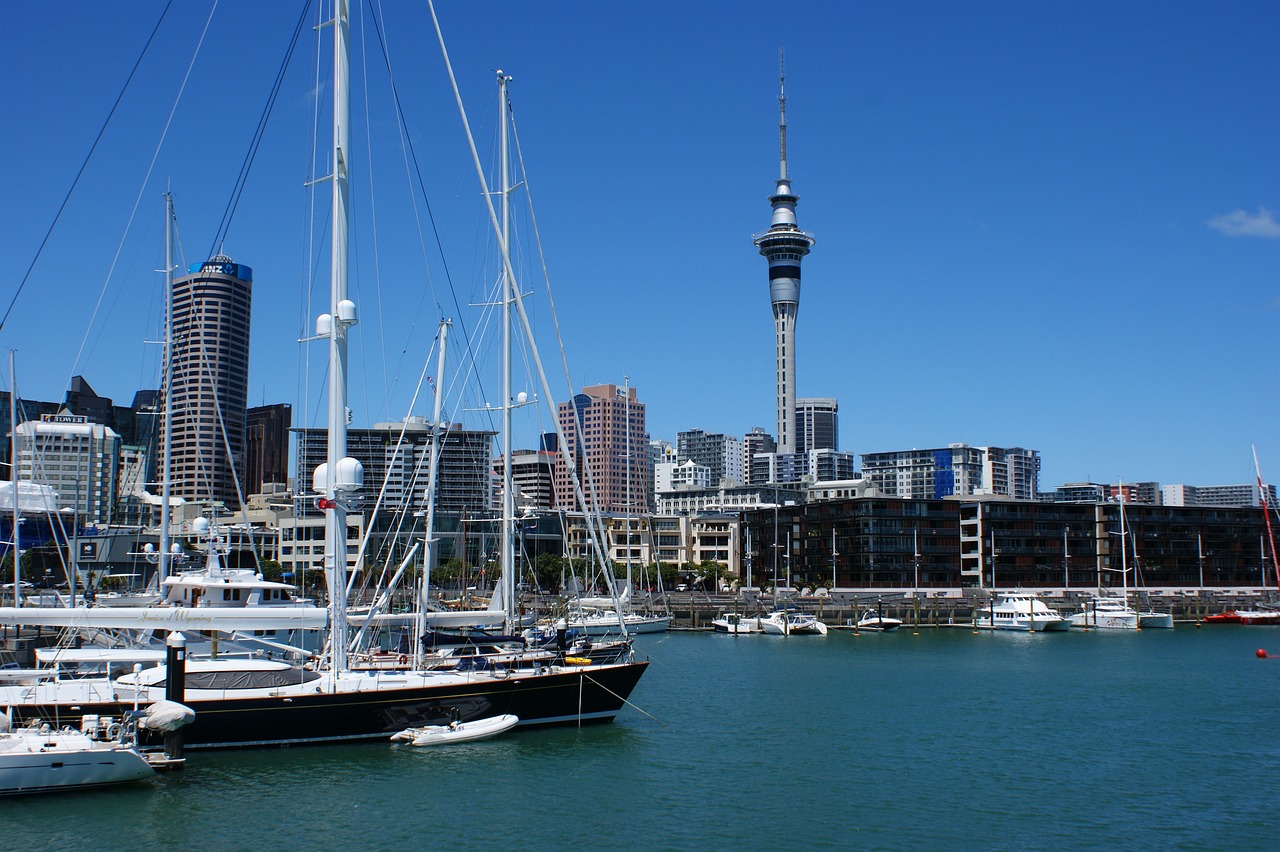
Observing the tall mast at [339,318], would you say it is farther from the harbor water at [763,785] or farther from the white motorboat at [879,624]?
the white motorboat at [879,624]

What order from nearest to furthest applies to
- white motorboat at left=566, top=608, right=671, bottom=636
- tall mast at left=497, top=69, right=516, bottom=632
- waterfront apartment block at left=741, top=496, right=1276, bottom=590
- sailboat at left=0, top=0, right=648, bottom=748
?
1. sailboat at left=0, top=0, right=648, bottom=748
2. tall mast at left=497, top=69, right=516, bottom=632
3. white motorboat at left=566, top=608, right=671, bottom=636
4. waterfront apartment block at left=741, top=496, right=1276, bottom=590

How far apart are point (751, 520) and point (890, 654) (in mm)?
106453

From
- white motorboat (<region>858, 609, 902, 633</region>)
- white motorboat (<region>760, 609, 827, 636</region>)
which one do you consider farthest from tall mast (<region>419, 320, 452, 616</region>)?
white motorboat (<region>858, 609, 902, 633</region>)

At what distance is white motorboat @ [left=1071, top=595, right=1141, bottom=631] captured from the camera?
398 feet

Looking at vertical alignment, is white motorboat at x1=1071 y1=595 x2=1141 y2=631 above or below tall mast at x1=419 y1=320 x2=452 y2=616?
below

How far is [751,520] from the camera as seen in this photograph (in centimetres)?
19612

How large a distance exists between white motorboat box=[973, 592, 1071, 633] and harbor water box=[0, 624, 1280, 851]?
5584 centimetres

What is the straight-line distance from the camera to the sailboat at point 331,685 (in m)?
40.1

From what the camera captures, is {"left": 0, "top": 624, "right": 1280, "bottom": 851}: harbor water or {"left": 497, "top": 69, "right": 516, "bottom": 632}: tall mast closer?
{"left": 0, "top": 624, "right": 1280, "bottom": 851}: harbor water

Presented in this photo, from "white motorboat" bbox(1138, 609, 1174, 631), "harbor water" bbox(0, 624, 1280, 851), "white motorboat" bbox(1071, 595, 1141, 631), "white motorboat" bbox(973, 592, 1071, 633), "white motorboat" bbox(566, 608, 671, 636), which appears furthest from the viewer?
"white motorboat" bbox(1138, 609, 1174, 631)

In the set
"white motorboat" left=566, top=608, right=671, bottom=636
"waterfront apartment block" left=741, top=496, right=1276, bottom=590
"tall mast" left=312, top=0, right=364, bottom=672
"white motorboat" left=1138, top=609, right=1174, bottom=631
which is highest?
"tall mast" left=312, top=0, right=364, bottom=672

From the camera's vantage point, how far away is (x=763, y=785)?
39344 millimetres

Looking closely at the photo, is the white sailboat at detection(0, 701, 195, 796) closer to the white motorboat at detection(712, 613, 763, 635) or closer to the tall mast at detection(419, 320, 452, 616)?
the tall mast at detection(419, 320, 452, 616)

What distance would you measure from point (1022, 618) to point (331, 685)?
93.5 m
